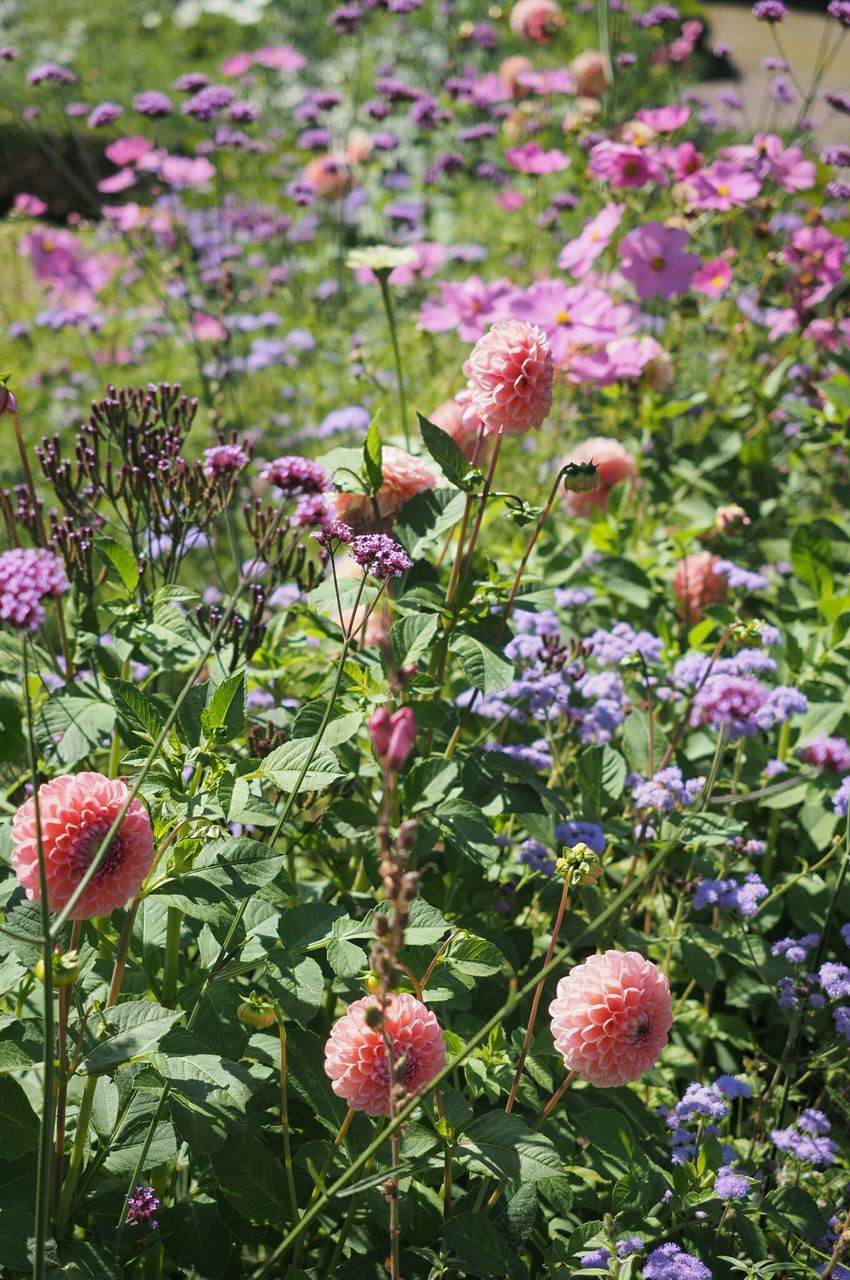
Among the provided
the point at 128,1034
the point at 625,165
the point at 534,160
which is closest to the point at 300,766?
the point at 128,1034

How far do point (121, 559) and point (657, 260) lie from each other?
5.64 ft

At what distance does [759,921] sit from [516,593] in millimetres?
726

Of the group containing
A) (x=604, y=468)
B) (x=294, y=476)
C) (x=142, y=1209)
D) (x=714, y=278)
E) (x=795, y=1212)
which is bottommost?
(x=795, y=1212)

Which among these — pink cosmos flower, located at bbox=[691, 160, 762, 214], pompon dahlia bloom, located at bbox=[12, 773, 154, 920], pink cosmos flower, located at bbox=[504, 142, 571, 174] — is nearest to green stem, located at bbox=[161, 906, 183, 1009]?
pompon dahlia bloom, located at bbox=[12, 773, 154, 920]

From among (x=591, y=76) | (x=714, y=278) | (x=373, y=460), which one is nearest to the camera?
(x=373, y=460)

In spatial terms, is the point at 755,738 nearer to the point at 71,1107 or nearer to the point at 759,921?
the point at 759,921

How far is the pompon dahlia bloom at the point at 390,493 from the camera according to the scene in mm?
1807

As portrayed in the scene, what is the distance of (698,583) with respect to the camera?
245cm

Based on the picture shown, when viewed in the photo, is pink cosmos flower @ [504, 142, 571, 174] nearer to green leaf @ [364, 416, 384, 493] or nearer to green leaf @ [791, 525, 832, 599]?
green leaf @ [791, 525, 832, 599]

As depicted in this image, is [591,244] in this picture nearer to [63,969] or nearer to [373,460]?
[373,460]

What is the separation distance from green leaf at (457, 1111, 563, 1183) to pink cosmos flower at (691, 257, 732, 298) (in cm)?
231

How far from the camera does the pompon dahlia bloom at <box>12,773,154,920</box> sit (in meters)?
1.15

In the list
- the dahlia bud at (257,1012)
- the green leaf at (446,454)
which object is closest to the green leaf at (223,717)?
the dahlia bud at (257,1012)

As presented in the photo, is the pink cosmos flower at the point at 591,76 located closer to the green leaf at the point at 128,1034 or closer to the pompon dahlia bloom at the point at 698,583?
the pompon dahlia bloom at the point at 698,583
